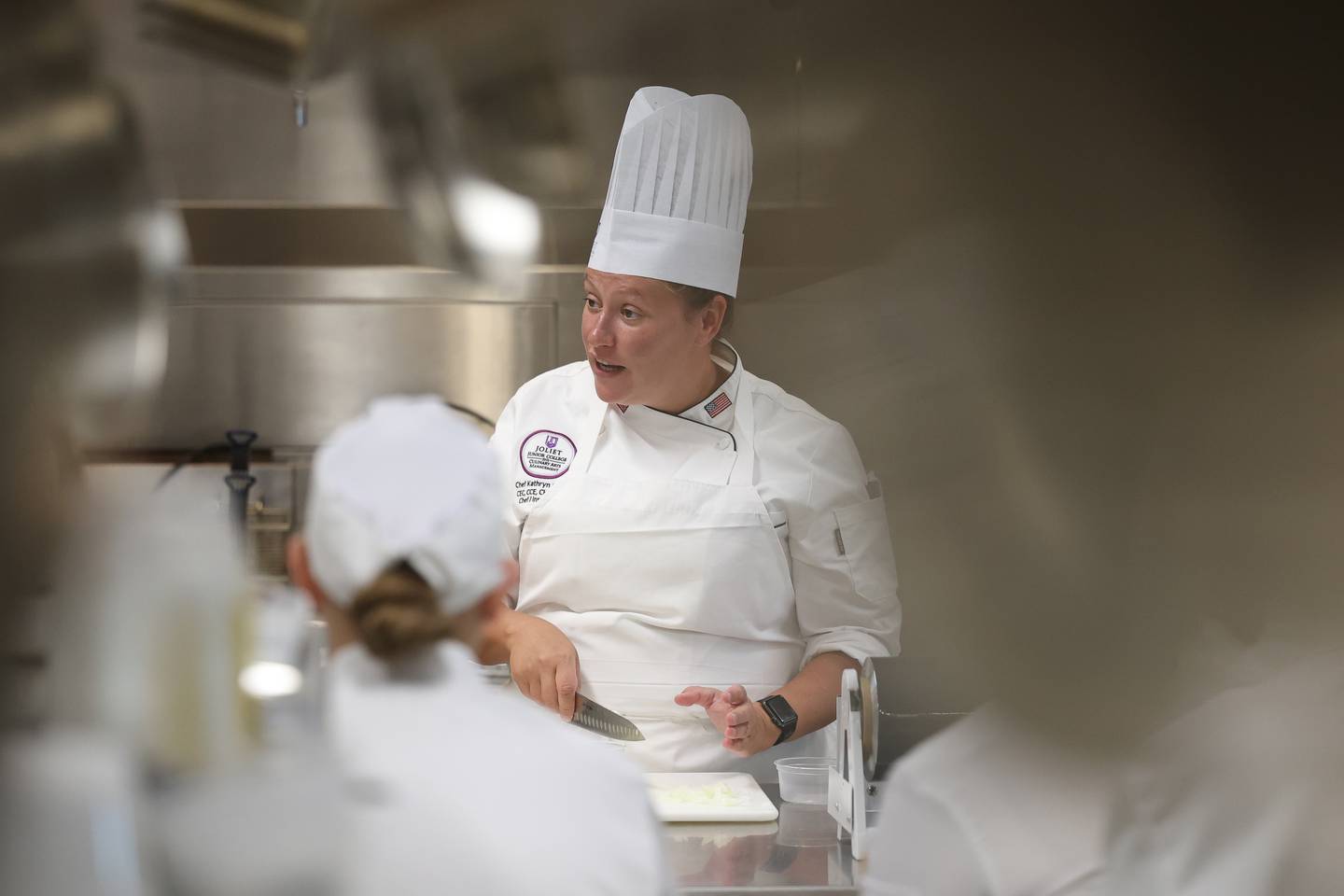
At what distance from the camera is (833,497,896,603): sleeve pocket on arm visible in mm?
960

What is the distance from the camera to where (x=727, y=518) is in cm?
98

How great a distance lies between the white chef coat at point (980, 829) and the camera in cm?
38

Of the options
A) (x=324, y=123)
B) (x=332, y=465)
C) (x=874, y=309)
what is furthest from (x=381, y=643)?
(x=324, y=123)

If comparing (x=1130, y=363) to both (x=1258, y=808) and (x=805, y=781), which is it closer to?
(x=1258, y=808)

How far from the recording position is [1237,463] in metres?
0.26

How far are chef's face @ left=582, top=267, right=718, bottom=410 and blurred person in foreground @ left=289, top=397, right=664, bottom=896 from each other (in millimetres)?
567

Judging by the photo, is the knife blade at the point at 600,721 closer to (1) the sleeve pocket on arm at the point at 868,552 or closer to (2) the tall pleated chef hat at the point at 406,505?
(1) the sleeve pocket on arm at the point at 868,552

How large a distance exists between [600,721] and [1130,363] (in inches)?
27.0

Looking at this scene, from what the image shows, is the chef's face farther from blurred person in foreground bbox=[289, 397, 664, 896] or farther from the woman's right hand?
blurred person in foreground bbox=[289, 397, 664, 896]

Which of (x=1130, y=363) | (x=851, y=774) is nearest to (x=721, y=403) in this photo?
(x=851, y=774)

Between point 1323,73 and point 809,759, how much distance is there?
2.07 ft

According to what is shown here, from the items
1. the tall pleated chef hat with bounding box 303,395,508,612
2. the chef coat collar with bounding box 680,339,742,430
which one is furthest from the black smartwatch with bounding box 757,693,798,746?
the tall pleated chef hat with bounding box 303,395,508,612

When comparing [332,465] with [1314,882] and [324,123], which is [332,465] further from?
[324,123]

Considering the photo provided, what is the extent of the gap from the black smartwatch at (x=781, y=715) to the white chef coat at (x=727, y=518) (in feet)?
0.31
